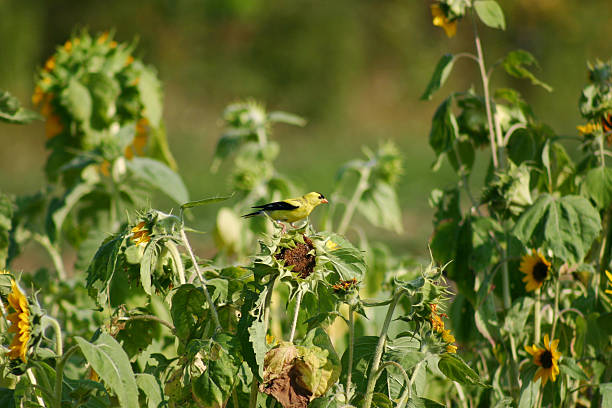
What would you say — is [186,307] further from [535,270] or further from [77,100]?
[77,100]

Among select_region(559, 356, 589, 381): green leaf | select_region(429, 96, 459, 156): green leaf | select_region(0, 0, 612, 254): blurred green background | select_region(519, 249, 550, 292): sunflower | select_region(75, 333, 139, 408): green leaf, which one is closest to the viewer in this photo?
select_region(75, 333, 139, 408): green leaf

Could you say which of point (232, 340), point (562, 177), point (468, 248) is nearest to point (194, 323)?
point (232, 340)

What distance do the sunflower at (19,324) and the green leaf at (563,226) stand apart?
0.79m

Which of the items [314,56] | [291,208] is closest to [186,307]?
[291,208]

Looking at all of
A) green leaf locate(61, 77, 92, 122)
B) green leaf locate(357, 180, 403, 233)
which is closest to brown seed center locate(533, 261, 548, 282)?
green leaf locate(357, 180, 403, 233)

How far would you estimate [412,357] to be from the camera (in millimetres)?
956

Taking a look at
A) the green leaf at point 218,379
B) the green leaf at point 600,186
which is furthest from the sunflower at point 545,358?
the green leaf at point 218,379

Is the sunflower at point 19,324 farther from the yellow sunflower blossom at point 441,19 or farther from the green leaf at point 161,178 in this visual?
the yellow sunflower blossom at point 441,19

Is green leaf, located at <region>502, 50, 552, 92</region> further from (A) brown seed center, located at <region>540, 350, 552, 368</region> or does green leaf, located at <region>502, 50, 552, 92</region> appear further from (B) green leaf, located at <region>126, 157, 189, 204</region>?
(B) green leaf, located at <region>126, 157, 189, 204</region>

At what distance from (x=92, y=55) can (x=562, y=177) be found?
124 cm

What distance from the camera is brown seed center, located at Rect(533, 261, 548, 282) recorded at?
1332 millimetres

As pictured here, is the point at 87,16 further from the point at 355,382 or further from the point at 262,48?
the point at 355,382

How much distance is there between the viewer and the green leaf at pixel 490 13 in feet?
4.58

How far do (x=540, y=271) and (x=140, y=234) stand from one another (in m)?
0.75
